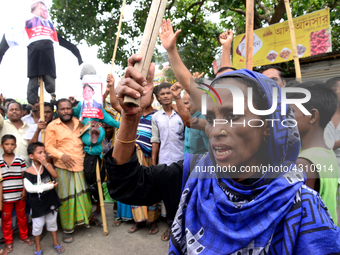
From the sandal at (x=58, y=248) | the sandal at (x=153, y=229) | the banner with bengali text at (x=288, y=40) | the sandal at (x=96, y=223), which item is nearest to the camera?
the sandal at (x=58, y=248)

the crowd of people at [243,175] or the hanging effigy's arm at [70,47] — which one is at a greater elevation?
the hanging effigy's arm at [70,47]

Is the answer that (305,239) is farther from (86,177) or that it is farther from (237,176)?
(86,177)

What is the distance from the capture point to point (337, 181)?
146 cm

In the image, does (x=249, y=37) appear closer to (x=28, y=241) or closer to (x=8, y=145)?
(x=8, y=145)

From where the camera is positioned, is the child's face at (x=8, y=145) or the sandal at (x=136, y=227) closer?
the child's face at (x=8, y=145)

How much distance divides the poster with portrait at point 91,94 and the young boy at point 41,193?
32.2 inches

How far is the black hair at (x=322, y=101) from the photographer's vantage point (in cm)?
150

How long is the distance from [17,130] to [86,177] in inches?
53.8

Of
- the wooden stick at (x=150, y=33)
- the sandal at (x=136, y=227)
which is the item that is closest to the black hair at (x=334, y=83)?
the wooden stick at (x=150, y=33)

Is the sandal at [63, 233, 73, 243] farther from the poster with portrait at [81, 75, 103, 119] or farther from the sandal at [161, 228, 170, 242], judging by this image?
the poster with portrait at [81, 75, 103, 119]

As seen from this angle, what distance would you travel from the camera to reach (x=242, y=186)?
100 centimetres

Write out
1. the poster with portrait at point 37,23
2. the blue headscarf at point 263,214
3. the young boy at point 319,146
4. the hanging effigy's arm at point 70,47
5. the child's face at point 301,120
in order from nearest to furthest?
the blue headscarf at point 263,214
the young boy at point 319,146
the child's face at point 301,120
the poster with portrait at point 37,23
the hanging effigy's arm at point 70,47

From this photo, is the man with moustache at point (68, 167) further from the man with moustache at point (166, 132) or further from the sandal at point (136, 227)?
the man with moustache at point (166, 132)

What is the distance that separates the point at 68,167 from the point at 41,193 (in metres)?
0.49
